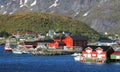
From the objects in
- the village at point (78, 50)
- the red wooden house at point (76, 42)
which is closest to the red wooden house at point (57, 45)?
the village at point (78, 50)

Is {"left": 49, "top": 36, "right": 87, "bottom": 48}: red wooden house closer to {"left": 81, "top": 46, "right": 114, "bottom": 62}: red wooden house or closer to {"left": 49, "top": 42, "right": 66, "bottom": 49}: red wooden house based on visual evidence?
{"left": 49, "top": 42, "right": 66, "bottom": 49}: red wooden house

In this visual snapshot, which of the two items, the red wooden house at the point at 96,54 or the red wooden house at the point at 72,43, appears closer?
the red wooden house at the point at 96,54

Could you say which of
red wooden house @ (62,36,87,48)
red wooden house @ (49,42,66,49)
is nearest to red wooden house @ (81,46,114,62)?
red wooden house @ (49,42,66,49)

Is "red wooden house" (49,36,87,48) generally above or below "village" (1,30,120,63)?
above

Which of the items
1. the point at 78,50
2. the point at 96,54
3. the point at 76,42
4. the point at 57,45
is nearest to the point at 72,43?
the point at 76,42

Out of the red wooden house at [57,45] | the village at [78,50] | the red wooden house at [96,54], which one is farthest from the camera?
the red wooden house at [57,45]

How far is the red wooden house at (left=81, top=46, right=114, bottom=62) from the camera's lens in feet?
369

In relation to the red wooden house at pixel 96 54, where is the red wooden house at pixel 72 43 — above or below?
above

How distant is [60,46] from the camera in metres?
170

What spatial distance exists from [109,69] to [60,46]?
248 ft

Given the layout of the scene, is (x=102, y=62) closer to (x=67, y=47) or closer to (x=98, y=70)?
(x=98, y=70)

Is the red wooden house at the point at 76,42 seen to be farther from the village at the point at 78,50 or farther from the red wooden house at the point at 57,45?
the red wooden house at the point at 57,45

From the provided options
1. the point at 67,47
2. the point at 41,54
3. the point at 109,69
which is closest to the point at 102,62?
the point at 109,69

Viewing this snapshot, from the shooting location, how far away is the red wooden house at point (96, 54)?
112 m
